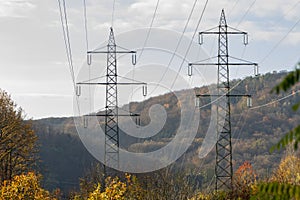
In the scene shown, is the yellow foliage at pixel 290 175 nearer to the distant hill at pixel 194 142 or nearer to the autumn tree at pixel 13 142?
the autumn tree at pixel 13 142

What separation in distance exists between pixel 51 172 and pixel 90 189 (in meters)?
70.1

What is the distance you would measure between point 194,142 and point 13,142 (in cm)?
10144

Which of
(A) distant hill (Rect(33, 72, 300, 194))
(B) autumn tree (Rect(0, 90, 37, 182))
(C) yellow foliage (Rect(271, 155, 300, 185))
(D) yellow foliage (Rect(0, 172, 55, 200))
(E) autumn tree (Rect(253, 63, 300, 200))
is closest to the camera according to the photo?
(E) autumn tree (Rect(253, 63, 300, 200))

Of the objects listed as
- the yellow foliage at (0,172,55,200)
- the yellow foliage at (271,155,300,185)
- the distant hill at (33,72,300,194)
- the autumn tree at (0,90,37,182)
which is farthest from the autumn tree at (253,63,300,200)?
the distant hill at (33,72,300,194)

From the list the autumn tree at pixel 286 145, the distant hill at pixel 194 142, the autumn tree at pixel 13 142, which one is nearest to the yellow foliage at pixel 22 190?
the autumn tree at pixel 13 142

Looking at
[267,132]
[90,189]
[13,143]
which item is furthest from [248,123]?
[13,143]

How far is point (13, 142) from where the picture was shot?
4091 cm

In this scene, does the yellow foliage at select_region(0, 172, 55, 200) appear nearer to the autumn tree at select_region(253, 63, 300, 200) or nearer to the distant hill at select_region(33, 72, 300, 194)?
the autumn tree at select_region(253, 63, 300, 200)

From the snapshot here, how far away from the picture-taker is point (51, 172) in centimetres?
11862

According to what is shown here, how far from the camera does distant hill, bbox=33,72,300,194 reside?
122 m

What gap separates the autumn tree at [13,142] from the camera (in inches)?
1603

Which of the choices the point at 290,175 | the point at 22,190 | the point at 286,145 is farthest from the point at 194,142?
the point at 286,145

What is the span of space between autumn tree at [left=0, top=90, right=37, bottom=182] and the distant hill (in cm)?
6276

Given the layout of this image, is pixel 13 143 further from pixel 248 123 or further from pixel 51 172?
pixel 248 123
